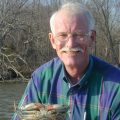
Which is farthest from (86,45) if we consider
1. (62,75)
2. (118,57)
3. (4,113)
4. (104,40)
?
(104,40)

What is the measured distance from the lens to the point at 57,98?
3.80 metres

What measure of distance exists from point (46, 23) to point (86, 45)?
40.6 m

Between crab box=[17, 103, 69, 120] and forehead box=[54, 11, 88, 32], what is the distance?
589 millimetres

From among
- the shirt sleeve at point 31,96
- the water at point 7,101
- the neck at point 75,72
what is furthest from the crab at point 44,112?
the water at point 7,101

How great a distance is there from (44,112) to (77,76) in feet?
1.64

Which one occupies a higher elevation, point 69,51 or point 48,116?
point 69,51

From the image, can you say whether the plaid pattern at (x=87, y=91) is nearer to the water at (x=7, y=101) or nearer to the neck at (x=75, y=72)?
the neck at (x=75, y=72)

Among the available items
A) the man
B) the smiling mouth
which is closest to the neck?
the man

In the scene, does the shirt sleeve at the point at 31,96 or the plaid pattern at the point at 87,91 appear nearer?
the plaid pattern at the point at 87,91

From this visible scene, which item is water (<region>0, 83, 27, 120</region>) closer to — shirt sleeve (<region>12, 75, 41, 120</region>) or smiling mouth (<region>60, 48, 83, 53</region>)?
shirt sleeve (<region>12, 75, 41, 120</region>)

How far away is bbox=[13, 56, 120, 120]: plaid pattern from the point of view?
3633 mm

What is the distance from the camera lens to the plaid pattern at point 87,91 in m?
3.63

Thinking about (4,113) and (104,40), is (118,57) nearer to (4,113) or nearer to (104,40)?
(104,40)

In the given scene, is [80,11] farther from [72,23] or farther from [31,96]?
[31,96]
